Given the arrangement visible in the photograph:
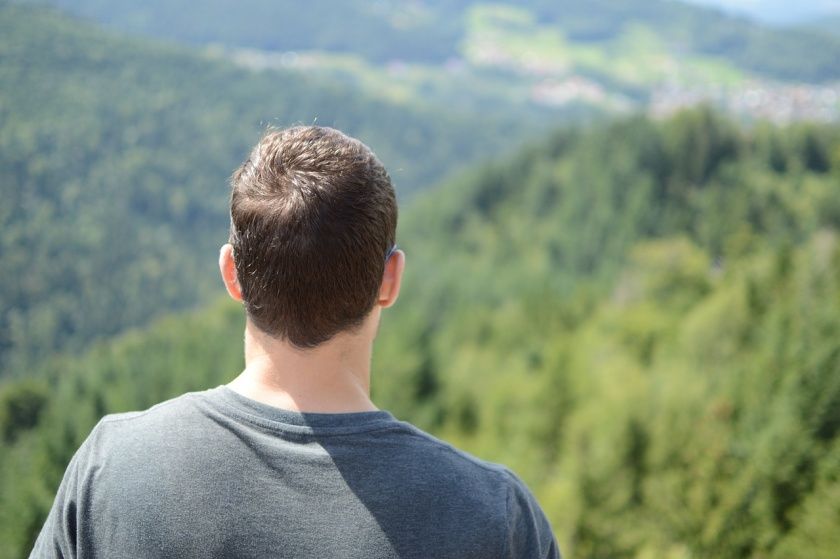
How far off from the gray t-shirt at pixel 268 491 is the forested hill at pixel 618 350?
15548 mm

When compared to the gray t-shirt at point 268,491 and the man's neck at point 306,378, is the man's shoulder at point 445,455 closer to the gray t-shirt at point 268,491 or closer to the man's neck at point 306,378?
the gray t-shirt at point 268,491

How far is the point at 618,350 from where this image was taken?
48.2 m

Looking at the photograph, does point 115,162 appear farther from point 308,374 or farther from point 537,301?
point 308,374

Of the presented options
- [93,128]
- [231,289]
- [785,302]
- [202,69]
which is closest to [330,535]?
[231,289]

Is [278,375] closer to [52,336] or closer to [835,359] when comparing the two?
[835,359]

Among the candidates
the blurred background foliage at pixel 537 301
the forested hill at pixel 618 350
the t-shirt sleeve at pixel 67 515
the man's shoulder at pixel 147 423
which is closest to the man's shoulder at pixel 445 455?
the man's shoulder at pixel 147 423

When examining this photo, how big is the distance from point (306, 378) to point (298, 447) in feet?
0.68

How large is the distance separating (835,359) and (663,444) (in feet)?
25.8

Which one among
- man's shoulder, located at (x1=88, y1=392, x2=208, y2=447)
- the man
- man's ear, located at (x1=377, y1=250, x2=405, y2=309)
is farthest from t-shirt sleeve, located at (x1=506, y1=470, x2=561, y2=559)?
man's shoulder, located at (x1=88, y1=392, x2=208, y2=447)

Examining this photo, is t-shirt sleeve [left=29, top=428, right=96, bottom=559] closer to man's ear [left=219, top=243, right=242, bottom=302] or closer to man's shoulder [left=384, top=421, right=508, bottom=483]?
man's ear [left=219, top=243, right=242, bottom=302]

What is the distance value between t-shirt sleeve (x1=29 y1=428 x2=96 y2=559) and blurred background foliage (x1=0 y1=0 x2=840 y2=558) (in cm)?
113

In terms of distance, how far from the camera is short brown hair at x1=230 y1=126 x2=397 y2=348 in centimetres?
210

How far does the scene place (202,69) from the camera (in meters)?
200

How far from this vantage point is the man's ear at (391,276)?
7.73 ft
